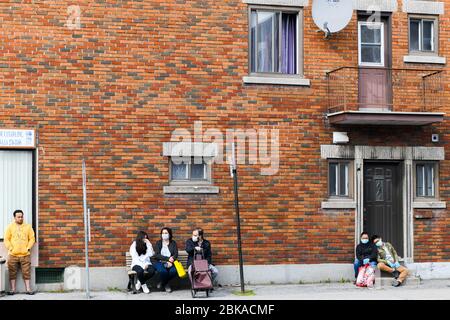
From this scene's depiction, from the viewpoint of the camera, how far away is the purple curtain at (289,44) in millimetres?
17188

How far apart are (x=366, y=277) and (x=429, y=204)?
243cm

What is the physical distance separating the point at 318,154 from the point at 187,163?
2.88 meters

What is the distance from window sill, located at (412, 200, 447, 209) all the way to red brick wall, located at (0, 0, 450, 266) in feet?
1.86

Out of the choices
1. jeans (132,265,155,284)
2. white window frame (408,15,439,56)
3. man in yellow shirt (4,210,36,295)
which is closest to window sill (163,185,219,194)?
jeans (132,265,155,284)

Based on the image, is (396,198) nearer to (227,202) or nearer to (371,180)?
(371,180)

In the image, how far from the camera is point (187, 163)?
16547 mm

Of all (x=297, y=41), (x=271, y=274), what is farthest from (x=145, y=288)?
(x=297, y=41)

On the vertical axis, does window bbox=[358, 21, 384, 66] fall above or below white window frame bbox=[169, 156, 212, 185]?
above

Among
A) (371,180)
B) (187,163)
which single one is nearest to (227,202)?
(187,163)

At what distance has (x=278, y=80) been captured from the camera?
55.4 feet

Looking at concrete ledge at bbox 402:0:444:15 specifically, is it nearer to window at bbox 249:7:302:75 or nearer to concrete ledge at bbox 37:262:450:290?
window at bbox 249:7:302:75

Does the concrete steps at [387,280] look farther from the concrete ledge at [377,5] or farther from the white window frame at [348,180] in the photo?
the concrete ledge at [377,5]

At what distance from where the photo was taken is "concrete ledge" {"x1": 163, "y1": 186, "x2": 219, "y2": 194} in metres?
16.2

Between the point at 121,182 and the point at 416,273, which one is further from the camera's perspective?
the point at 416,273
